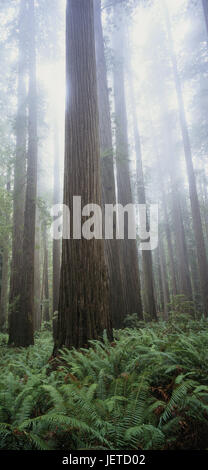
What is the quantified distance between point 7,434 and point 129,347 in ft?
5.42

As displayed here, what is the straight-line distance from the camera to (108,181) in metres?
7.16

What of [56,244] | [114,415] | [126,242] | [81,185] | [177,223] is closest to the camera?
[114,415]

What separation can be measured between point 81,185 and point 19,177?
6122mm

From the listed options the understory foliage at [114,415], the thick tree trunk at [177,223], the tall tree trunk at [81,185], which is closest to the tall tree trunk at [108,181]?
the tall tree trunk at [81,185]

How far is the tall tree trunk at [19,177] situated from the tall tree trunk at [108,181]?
3.20 meters

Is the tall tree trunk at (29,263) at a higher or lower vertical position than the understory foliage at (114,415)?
higher

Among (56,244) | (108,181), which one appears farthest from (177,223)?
(108,181)

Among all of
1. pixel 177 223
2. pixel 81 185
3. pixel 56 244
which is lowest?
pixel 81 185

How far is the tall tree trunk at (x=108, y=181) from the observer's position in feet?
20.6

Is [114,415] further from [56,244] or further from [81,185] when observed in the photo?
[56,244]

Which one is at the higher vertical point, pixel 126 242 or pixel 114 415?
pixel 126 242

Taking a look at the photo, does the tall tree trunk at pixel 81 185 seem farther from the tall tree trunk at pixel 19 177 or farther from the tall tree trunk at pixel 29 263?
the tall tree trunk at pixel 19 177
